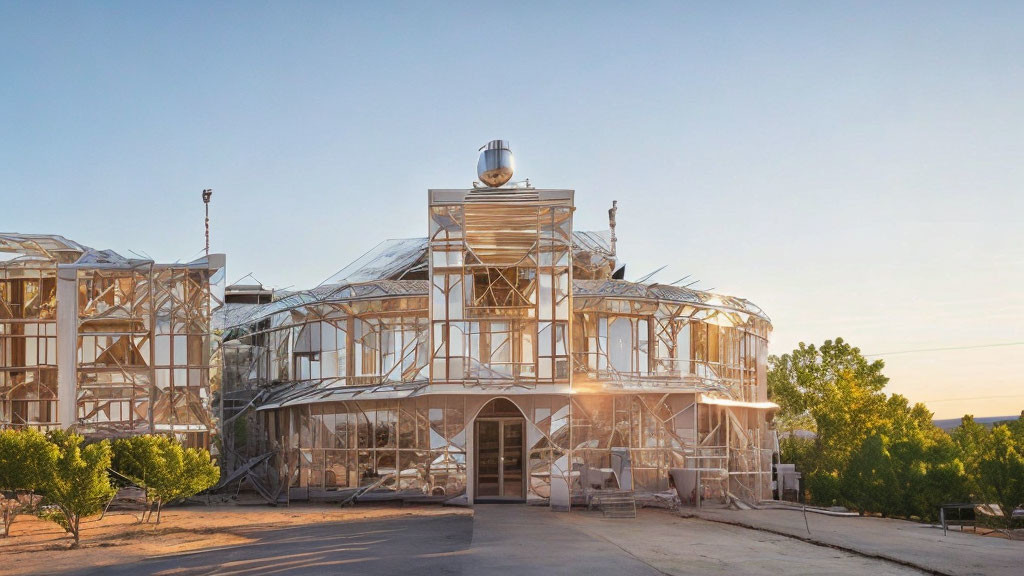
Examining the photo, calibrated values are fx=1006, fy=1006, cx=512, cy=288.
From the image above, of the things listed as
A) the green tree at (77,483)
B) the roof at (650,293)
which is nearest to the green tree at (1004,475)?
the roof at (650,293)

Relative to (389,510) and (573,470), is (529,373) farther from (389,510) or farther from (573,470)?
(389,510)

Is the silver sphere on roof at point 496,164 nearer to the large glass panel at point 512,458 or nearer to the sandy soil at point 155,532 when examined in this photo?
the large glass panel at point 512,458

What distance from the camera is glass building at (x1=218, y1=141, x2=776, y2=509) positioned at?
26781 millimetres

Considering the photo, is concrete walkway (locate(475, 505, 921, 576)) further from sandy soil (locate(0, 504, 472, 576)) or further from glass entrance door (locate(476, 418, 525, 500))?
sandy soil (locate(0, 504, 472, 576))

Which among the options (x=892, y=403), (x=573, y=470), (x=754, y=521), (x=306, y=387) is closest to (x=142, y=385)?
(x=306, y=387)

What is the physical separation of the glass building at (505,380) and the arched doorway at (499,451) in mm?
39

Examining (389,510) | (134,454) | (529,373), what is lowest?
(389,510)

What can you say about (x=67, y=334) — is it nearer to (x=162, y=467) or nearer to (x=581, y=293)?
(x=162, y=467)

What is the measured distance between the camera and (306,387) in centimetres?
3161

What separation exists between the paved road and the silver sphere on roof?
10.7 m

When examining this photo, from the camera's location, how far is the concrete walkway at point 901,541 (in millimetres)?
15656

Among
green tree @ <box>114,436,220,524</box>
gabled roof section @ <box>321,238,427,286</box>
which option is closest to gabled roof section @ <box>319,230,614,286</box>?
gabled roof section @ <box>321,238,427,286</box>

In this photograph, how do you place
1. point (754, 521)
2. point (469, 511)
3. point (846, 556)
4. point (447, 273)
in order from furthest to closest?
point (447, 273) < point (469, 511) < point (754, 521) < point (846, 556)

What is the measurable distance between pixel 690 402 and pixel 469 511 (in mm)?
6938
